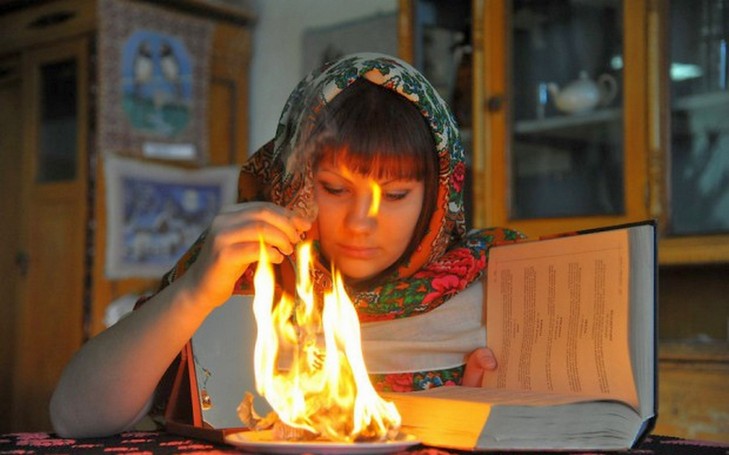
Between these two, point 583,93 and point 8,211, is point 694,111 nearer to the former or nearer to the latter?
point 583,93

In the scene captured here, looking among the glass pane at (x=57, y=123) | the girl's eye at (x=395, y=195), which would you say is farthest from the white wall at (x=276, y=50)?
the girl's eye at (x=395, y=195)

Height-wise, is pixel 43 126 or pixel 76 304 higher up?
pixel 43 126

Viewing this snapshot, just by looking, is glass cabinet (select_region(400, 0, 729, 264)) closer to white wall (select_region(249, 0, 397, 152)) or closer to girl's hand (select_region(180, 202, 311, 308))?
white wall (select_region(249, 0, 397, 152))

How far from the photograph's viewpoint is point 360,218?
954 millimetres

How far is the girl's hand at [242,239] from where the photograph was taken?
75cm

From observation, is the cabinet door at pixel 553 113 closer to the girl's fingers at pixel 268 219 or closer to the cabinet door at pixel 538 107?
the cabinet door at pixel 538 107

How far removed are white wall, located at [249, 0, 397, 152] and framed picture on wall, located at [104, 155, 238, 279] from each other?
11.6 inches

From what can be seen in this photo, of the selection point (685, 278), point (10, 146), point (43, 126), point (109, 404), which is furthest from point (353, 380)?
point (10, 146)

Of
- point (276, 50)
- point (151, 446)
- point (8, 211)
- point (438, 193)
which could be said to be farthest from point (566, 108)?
point (8, 211)

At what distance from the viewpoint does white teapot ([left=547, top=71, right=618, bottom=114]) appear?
221cm

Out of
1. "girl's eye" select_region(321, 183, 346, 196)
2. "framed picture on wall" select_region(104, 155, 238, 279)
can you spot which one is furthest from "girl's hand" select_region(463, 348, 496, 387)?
"framed picture on wall" select_region(104, 155, 238, 279)

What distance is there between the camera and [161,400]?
0.90 m

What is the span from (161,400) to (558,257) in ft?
1.40

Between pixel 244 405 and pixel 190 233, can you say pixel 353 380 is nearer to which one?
pixel 244 405
